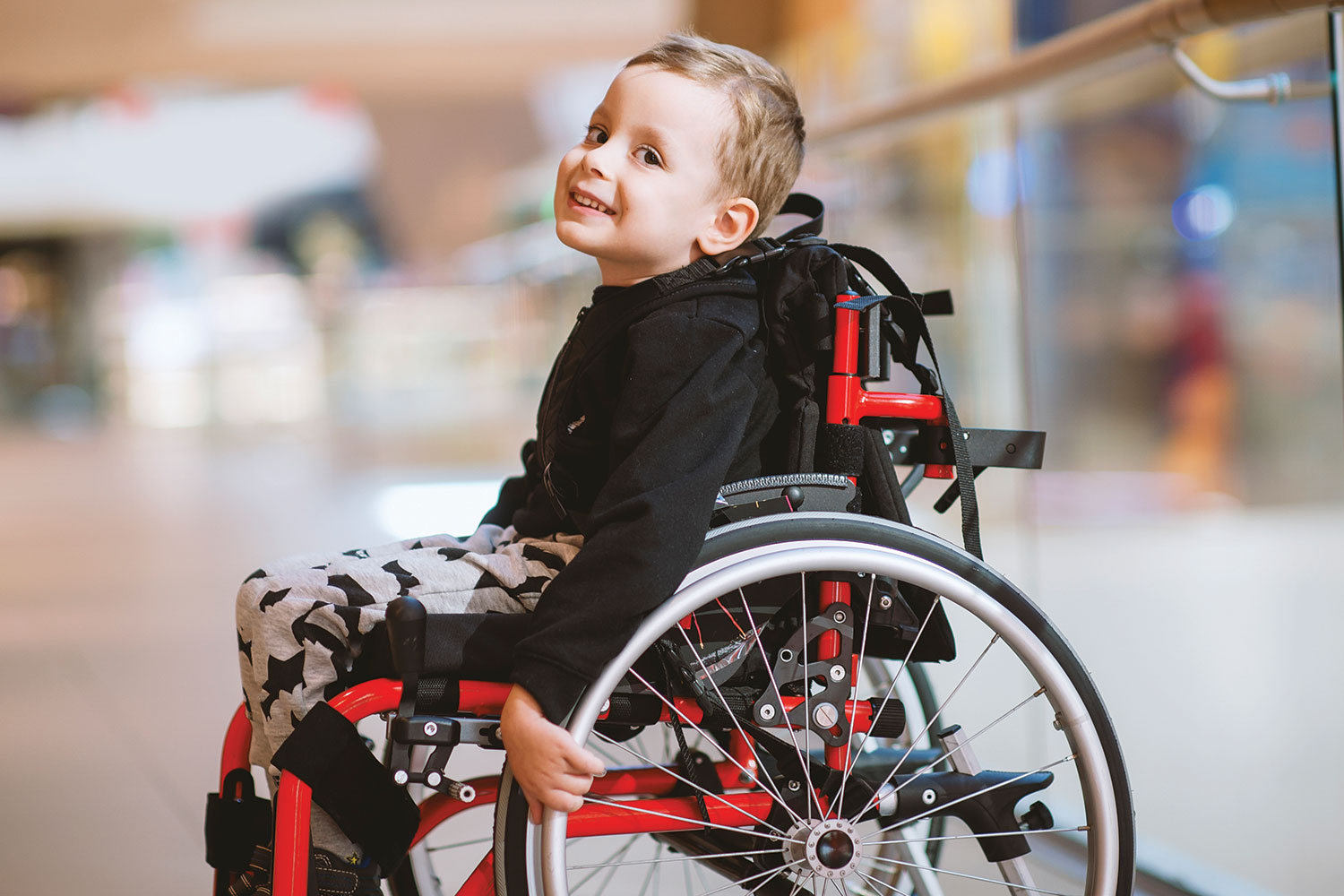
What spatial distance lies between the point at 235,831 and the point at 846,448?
0.58m

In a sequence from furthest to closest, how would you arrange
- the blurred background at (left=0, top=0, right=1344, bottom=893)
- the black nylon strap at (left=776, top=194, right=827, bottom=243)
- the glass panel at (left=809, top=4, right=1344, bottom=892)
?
the blurred background at (left=0, top=0, right=1344, bottom=893)
the glass panel at (left=809, top=4, right=1344, bottom=892)
the black nylon strap at (left=776, top=194, right=827, bottom=243)

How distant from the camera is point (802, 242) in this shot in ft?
3.42

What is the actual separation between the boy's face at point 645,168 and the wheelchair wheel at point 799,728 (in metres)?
0.27

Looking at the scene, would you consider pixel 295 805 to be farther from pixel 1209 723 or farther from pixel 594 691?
pixel 1209 723

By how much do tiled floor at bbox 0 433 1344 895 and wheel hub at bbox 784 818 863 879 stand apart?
0.71 metres

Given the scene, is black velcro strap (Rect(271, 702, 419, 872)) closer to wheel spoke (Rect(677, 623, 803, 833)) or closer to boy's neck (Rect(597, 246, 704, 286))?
wheel spoke (Rect(677, 623, 803, 833))

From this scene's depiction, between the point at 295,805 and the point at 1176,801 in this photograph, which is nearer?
the point at 295,805

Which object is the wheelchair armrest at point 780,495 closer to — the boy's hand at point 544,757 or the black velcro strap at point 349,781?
the boy's hand at point 544,757

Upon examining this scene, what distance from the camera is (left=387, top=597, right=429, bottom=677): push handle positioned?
909 mm

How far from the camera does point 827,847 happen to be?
37.4 inches

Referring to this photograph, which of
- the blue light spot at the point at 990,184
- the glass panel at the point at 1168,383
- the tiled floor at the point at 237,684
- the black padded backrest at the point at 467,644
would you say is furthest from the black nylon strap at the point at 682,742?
the blue light spot at the point at 990,184

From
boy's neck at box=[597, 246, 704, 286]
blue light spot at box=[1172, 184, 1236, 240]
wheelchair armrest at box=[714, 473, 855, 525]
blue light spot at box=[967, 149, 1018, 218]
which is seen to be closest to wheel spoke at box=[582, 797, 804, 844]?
wheelchair armrest at box=[714, 473, 855, 525]

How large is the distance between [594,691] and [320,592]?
24 centimetres

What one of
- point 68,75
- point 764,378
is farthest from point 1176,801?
point 68,75
